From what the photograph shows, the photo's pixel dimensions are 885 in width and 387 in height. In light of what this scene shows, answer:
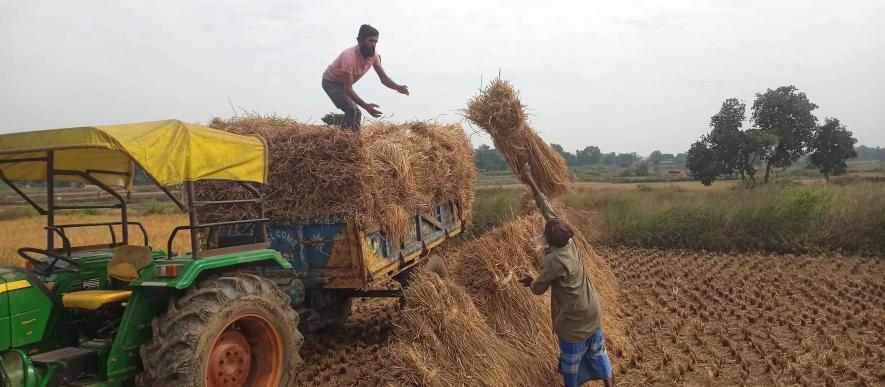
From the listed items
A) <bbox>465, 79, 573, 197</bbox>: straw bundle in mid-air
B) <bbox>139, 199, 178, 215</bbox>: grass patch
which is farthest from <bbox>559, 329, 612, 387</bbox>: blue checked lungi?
<bbox>139, 199, 178, 215</bbox>: grass patch

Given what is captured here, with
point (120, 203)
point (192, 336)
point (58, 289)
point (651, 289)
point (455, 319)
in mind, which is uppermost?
point (120, 203)

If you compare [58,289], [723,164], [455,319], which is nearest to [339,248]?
[455,319]

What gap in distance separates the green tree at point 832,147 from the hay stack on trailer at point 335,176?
28706 millimetres

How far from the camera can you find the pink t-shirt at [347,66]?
264 inches

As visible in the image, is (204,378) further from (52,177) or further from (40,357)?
(52,177)

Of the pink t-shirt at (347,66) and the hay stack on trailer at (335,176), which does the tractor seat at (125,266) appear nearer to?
the hay stack on trailer at (335,176)

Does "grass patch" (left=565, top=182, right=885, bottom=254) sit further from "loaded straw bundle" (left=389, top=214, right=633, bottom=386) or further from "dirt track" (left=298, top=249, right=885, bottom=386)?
"loaded straw bundle" (left=389, top=214, right=633, bottom=386)

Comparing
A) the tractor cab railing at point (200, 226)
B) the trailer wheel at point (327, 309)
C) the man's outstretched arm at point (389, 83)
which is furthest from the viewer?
the man's outstretched arm at point (389, 83)

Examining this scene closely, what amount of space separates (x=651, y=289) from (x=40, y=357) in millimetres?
7823

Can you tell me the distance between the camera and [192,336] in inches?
129

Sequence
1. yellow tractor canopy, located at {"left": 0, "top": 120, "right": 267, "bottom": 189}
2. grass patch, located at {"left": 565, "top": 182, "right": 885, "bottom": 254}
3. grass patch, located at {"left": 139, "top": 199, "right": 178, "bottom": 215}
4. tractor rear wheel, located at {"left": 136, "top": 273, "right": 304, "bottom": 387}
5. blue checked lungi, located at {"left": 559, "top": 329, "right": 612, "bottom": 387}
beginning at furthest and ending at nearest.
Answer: grass patch, located at {"left": 139, "top": 199, "right": 178, "bottom": 215} < grass patch, located at {"left": 565, "top": 182, "right": 885, "bottom": 254} < blue checked lungi, located at {"left": 559, "top": 329, "right": 612, "bottom": 387} < tractor rear wheel, located at {"left": 136, "top": 273, "right": 304, "bottom": 387} < yellow tractor canopy, located at {"left": 0, "top": 120, "right": 267, "bottom": 189}

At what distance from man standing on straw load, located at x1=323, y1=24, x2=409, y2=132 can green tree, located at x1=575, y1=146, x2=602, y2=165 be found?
250 feet

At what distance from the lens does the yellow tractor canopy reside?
3.14m

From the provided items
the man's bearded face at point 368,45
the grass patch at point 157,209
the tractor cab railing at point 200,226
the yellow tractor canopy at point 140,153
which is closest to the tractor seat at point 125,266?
the tractor cab railing at point 200,226
